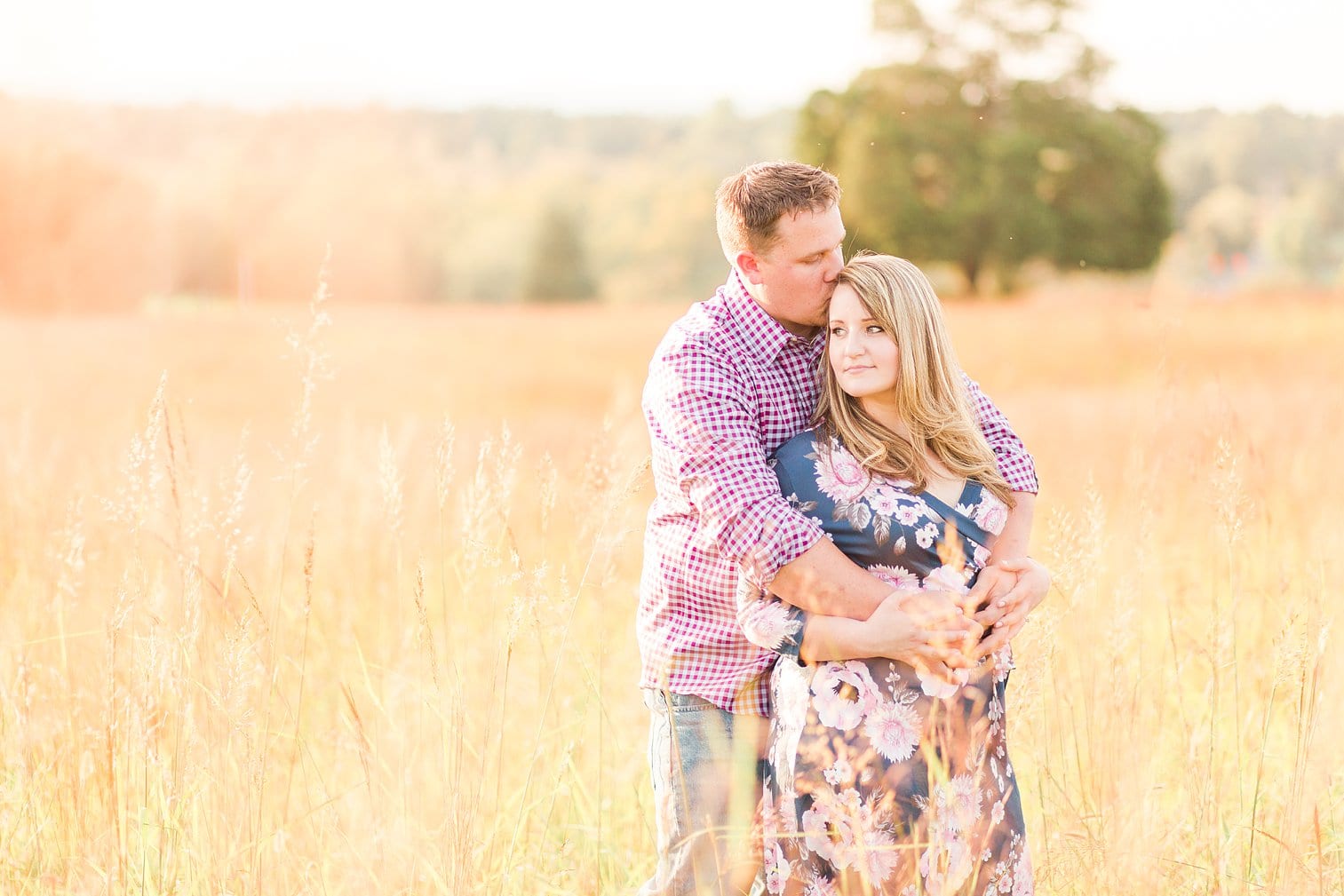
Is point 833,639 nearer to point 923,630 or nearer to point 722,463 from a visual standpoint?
point 923,630

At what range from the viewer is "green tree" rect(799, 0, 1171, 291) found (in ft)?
110

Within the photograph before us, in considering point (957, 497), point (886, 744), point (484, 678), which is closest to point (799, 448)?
point (957, 497)

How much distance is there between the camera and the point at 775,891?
215 cm

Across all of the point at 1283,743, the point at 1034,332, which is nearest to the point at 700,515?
the point at 1283,743

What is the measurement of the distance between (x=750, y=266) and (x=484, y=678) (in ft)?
6.27

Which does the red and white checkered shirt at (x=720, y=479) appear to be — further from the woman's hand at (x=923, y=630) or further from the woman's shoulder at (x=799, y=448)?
the woman's hand at (x=923, y=630)

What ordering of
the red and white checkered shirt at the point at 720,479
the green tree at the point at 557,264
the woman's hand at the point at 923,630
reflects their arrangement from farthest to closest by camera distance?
the green tree at the point at 557,264 < the red and white checkered shirt at the point at 720,479 < the woman's hand at the point at 923,630

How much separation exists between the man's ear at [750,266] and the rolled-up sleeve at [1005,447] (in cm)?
47

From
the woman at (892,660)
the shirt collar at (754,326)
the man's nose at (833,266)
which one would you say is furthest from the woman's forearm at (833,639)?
the man's nose at (833,266)

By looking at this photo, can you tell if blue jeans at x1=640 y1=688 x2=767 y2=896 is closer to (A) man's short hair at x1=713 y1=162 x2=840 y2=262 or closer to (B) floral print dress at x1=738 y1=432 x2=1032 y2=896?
(B) floral print dress at x1=738 y1=432 x2=1032 y2=896

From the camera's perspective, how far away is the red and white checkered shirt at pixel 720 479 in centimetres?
211

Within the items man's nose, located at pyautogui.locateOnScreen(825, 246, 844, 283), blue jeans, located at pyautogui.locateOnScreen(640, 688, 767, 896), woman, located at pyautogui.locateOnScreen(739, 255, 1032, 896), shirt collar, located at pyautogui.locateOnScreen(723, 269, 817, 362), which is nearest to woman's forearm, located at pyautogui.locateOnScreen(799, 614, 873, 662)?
woman, located at pyautogui.locateOnScreen(739, 255, 1032, 896)

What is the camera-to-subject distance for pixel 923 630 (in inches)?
78.2

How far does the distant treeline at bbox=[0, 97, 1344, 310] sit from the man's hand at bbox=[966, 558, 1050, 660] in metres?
1.05
